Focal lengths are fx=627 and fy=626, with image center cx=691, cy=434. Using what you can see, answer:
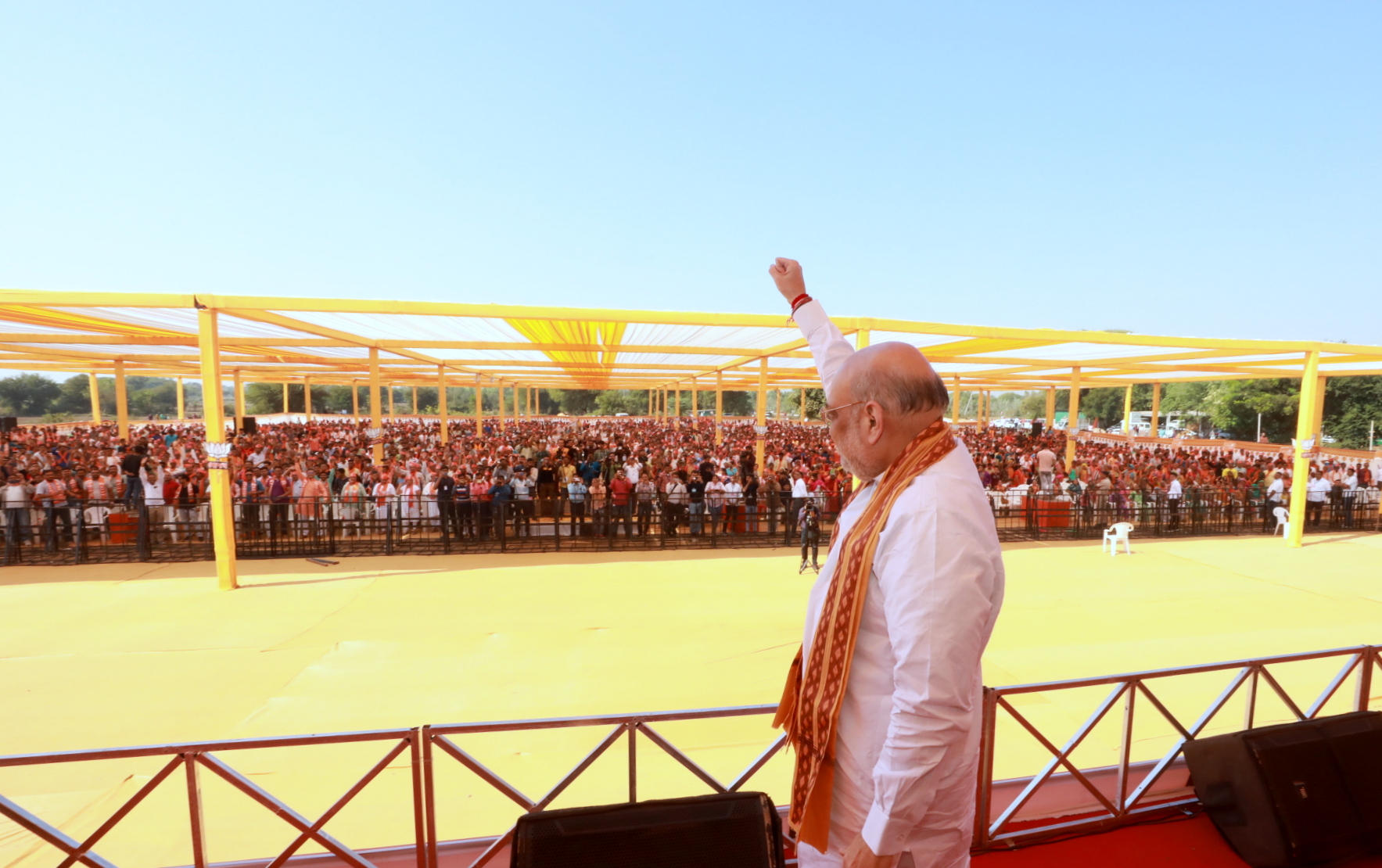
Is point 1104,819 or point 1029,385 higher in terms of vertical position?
point 1029,385

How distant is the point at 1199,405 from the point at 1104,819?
264 ft

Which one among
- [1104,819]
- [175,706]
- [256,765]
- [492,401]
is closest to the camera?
[1104,819]

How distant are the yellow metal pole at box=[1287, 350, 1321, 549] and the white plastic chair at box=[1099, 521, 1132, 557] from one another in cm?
359

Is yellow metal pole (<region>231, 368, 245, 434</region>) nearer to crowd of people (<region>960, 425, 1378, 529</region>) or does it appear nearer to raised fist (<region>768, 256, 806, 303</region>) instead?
crowd of people (<region>960, 425, 1378, 529</region>)

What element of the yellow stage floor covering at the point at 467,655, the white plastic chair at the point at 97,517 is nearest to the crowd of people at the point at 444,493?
the white plastic chair at the point at 97,517

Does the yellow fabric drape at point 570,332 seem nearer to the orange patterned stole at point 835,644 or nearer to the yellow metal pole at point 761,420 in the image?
the yellow metal pole at point 761,420

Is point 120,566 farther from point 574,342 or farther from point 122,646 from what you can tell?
point 574,342

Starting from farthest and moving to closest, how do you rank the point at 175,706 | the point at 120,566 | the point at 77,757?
the point at 120,566 < the point at 175,706 < the point at 77,757

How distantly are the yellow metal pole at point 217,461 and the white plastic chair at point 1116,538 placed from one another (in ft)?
48.3

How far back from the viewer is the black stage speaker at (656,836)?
2193mm

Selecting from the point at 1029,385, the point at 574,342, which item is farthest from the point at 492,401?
the point at 574,342

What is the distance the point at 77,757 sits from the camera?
2543 millimetres

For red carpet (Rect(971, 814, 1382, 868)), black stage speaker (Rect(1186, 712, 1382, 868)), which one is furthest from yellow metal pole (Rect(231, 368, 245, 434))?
black stage speaker (Rect(1186, 712, 1382, 868))

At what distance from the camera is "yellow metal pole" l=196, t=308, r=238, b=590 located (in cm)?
885
